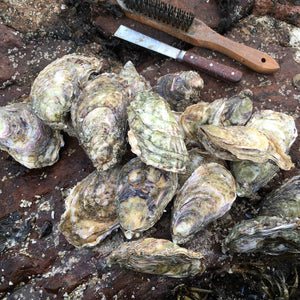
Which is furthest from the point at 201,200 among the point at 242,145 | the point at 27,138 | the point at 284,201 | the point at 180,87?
the point at 27,138

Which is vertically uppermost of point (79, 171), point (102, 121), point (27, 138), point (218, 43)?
point (218, 43)


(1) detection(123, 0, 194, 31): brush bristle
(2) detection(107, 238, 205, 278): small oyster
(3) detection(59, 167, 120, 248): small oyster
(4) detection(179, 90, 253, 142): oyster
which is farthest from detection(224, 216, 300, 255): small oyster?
(1) detection(123, 0, 194, 31): brush bristle

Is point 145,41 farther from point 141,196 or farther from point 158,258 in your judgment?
point 158,258

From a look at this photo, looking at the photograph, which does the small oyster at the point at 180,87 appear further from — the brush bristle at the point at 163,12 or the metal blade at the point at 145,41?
the brush bristle at the point at 163,12

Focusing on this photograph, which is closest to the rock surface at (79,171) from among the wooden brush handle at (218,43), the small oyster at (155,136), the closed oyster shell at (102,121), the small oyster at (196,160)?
the wooden brush handle at (218,43)

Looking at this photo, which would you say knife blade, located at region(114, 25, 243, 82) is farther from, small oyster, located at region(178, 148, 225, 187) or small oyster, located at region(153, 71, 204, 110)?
small oyster, located at region(178, 148, 225, 187)
